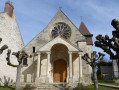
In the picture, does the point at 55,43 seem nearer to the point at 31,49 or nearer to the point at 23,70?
the point at 31,49

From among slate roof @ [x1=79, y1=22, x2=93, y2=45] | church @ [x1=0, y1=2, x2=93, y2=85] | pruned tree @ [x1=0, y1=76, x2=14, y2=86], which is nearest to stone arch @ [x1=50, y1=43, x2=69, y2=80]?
church @ [x1=0, y1=2, x2=93, y2=85]

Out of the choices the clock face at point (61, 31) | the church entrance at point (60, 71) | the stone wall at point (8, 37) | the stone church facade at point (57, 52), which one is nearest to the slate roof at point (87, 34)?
the clock face at point (61, 31)

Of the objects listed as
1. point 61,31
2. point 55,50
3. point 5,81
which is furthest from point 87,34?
point 5,81

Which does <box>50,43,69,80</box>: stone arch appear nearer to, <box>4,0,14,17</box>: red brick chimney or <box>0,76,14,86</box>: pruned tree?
<box>0,76,14,86</box>: pruned tree

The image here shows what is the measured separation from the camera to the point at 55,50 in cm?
1622

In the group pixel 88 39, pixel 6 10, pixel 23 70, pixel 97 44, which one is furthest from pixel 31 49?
pixel 88 39

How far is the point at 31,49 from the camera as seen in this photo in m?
16.3

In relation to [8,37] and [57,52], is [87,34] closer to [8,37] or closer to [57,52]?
[57,52]

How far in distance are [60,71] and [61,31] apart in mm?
5814

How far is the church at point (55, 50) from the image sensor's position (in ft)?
46.9

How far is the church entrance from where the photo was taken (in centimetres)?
1557

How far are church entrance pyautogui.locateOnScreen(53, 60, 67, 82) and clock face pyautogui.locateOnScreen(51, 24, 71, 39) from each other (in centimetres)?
381

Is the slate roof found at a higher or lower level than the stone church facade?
higher

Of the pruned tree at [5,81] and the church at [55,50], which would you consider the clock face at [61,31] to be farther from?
the pruned tree at [5,81]
